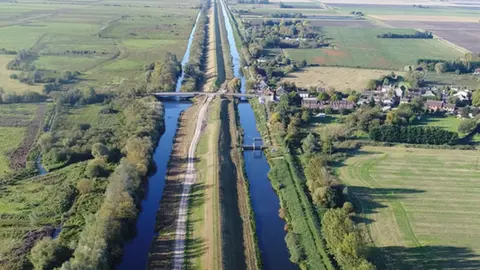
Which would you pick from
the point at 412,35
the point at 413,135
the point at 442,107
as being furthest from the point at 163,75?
the point at 412,35

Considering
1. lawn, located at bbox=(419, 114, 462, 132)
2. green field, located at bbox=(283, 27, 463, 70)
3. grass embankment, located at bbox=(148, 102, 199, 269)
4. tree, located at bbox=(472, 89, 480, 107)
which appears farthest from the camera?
green field, located at bbox=(283, 27, 463, 70)

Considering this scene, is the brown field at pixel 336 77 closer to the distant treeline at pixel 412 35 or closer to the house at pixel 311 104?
the house at pixel 311 104

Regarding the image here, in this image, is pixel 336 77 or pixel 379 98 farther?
pixel 336 77

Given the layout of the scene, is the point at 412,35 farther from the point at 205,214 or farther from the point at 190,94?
the point at 205,214

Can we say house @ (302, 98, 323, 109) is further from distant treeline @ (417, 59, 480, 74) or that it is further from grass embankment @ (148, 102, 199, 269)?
distant treeline @ (417, 59, 480, 74)

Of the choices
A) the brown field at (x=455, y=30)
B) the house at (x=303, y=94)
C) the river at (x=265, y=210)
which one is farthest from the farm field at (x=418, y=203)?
the brown field at (x=455, y=30)

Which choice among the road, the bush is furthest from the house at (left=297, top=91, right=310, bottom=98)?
the bush

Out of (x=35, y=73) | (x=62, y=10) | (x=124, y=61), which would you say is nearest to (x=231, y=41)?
(x=124, y=61)
